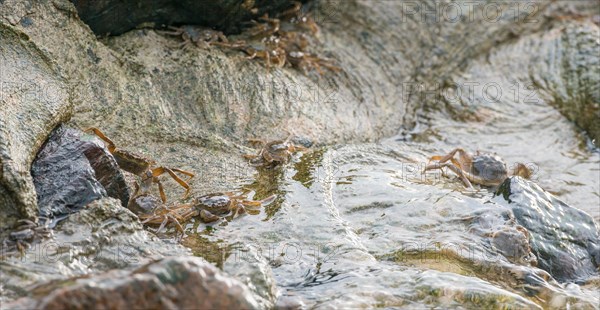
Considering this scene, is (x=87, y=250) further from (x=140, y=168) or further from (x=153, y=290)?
(x=140, y=168)

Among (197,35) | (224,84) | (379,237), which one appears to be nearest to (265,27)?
(197,35)

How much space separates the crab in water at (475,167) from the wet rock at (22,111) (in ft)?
9.23

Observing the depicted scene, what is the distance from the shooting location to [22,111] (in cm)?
433

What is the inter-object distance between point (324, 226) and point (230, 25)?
2.73 meters

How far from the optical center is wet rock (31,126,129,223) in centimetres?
407

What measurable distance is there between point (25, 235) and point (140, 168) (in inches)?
44.9

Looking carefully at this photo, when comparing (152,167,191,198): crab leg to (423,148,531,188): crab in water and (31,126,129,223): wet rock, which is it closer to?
(31,126,129,223): wet rock

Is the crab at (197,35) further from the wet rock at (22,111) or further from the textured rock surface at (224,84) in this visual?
the wet rock at (22,111)

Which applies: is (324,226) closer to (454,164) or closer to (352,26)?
(454,164)

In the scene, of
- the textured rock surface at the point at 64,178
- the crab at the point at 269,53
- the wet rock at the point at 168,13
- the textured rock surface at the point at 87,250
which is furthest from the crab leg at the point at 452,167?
the textured rock surface at the point at 64,178

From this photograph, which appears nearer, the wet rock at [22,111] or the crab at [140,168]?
the wet rock at [22,111]

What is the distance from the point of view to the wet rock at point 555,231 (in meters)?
4.75

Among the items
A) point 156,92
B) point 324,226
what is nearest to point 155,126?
point 156,92

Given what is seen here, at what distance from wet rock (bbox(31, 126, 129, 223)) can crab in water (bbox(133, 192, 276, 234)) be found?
0.16m
